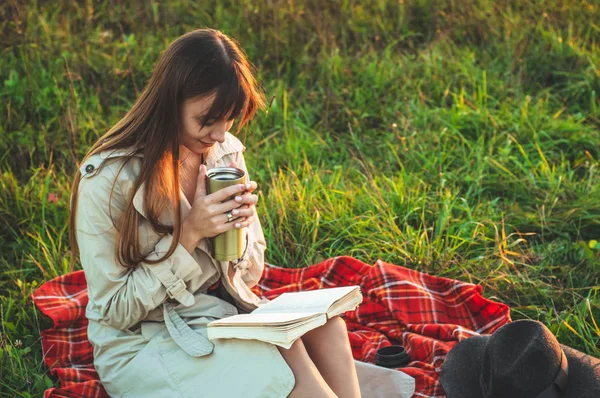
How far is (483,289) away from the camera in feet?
12.9

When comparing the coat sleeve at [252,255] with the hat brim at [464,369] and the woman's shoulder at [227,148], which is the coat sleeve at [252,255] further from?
the hat brim at [464,369]

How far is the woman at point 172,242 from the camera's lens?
265cm

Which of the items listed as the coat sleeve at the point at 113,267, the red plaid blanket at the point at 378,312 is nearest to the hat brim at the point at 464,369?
the red plaid blanket at the point at 378,312

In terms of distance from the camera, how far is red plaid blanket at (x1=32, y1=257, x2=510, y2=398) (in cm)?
343

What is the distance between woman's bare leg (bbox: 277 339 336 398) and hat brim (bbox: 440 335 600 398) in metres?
0.68

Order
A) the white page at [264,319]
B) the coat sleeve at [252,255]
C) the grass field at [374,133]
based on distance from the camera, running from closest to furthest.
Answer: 1. the white page at [264,319]
2. the coat sleeve at [252,255]
3. the grass field at [374,133]

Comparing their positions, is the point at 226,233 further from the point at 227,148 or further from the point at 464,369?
the point at 464,369

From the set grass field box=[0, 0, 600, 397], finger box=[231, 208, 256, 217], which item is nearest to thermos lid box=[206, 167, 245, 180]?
finger box=[231, 208, 256, 217]

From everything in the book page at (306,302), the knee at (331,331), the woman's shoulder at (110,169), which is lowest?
the knee at (331,331)

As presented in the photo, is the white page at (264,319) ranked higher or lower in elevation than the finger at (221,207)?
lower

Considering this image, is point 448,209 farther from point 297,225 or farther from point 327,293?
point 327,293

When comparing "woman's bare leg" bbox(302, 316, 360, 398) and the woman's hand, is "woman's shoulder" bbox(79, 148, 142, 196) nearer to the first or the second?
the woman's hand

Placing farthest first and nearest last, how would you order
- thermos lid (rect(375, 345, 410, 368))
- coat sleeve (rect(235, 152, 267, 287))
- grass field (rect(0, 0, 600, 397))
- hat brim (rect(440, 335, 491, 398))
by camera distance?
grass field (rect(0, 0, 600, 397)), thermos lid (rect(375, 345, 410, 368)), coat sleeve (rect(235, 152, 267, 287)), hat brim (rect(440, 335, 491, 398))

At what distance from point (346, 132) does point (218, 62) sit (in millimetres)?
2677
